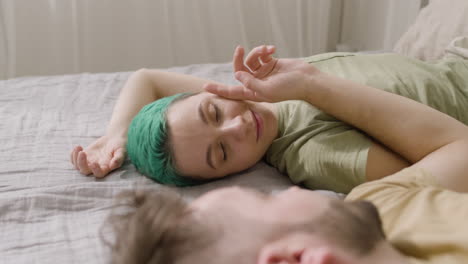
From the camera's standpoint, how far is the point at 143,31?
2.32 metres

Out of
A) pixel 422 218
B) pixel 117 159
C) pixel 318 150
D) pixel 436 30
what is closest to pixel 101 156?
pixel 117 159

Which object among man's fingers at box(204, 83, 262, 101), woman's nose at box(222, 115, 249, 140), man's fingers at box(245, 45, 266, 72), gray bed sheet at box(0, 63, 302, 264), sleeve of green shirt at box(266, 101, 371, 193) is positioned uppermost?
man's fingers at box(245, 45, 266, 72)

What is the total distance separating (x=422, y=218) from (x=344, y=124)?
44cm

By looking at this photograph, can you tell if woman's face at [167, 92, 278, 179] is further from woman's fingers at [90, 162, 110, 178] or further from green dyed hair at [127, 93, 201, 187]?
woman's fingers at [90, 162, 110, 178]

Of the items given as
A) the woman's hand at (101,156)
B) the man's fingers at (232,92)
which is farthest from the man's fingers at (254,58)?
the woman's hand at (101,156)

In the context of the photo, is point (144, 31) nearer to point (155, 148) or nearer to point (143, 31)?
point (143, 31)

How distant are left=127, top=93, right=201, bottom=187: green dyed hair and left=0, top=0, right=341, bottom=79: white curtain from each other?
4.36 ft

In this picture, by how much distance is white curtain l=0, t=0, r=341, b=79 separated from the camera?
2178mm

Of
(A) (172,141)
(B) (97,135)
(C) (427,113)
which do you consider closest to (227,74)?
(B) (97,135)

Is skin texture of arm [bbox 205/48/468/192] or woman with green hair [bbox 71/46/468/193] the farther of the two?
woman with green hair [bbox 71/46/468/193]

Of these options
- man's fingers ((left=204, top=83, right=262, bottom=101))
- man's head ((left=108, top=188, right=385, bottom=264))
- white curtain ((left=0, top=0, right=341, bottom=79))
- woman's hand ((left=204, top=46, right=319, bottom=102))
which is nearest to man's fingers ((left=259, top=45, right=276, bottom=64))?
woman's hand ((left=204, top=46, right=319, bottom=102))

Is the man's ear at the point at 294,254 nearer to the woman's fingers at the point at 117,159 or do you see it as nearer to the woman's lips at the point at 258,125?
the woman's lips at the point at 258,125

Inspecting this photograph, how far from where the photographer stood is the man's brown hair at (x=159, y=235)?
56cm

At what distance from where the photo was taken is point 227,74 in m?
1.68
